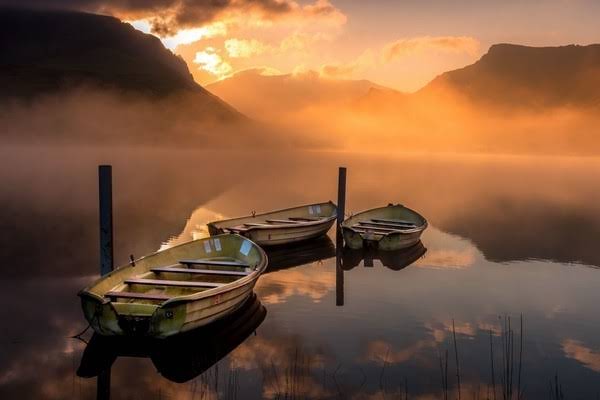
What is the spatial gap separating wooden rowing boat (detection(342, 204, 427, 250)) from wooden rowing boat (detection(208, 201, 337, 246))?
165 centimetres

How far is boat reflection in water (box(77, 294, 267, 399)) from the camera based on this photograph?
Result: 11164 mm

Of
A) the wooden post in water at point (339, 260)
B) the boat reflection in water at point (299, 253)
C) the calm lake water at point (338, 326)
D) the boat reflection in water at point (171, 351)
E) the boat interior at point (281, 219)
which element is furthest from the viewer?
the boat interior at point (281, 219)

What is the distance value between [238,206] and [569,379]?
33.9 meters

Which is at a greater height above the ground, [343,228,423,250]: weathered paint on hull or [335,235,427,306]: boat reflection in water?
[343,228,423,250]: weathered paint on hull

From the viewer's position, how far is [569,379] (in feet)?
37.7

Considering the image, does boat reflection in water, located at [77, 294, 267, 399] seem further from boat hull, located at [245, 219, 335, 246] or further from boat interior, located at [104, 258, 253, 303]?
boat hull, located at [245, 219, 335, 246]

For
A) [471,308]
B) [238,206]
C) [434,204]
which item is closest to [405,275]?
[471,308]

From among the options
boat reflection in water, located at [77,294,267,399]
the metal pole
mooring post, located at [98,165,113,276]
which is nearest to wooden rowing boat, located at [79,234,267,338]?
boat reflection in water, located at [77,294,267,399]

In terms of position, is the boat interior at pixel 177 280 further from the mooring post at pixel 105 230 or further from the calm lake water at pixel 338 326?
the mooring post at pixel 105 230

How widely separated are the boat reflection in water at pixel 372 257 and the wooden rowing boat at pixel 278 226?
5.57 ft

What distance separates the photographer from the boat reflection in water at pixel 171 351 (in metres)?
11.2

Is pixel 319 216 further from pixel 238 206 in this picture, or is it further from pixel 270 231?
pixel 238 206

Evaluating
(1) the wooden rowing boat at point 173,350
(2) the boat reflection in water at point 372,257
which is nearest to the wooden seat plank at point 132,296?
(1) the wooden rowing boat at point 173,350

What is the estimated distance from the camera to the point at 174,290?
13.7 metres
